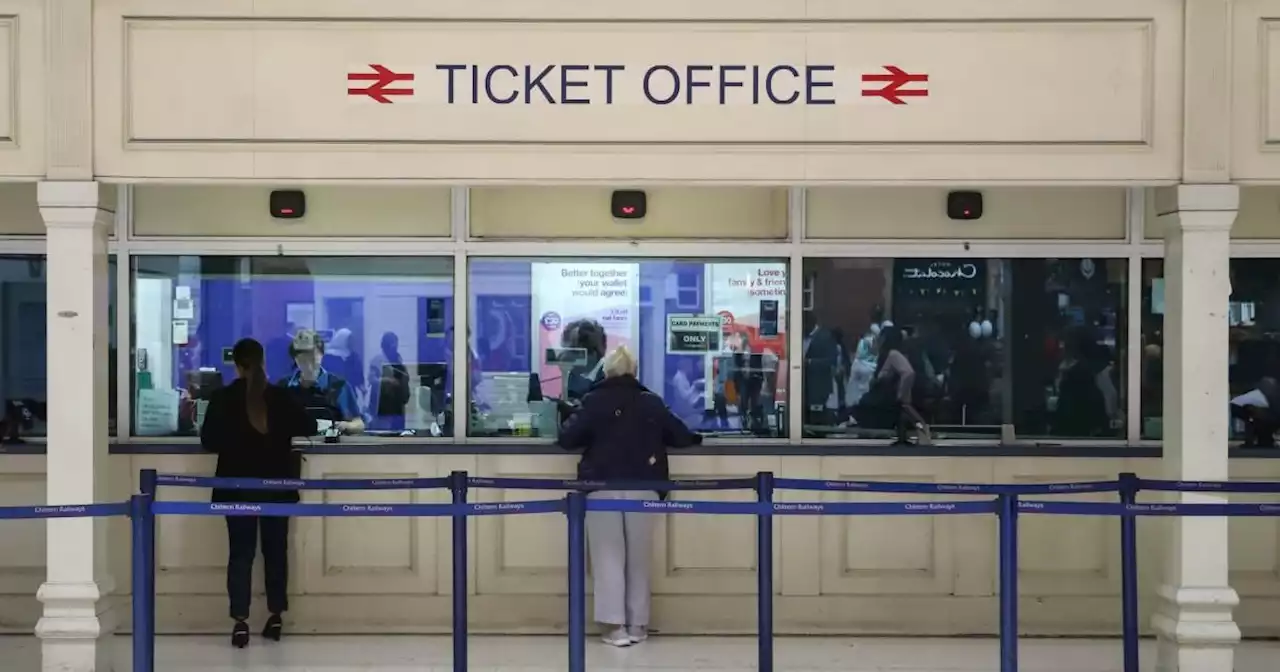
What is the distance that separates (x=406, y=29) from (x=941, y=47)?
8.10ft

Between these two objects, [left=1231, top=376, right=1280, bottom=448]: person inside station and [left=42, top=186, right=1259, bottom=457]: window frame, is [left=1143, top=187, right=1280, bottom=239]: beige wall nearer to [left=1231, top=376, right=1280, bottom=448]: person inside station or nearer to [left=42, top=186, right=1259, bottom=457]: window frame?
[left=42, top=186, right=1259, bottom=457]: window frame

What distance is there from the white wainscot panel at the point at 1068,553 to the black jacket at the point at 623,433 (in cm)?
208

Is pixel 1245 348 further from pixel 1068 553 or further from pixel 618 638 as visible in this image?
pixel 618 638

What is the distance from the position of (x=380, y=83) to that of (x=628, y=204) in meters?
1.98

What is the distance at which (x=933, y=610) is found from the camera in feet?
24.7

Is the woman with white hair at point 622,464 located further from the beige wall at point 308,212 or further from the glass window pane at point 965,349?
the beige wall at point 308,212

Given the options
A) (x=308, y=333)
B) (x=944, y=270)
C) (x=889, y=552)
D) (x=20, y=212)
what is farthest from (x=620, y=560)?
(x=20, y=212)

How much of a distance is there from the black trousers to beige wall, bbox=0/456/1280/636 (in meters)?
0.28

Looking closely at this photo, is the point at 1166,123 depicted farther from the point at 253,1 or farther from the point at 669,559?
the point at 253,1

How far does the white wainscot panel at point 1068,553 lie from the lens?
24.6ft

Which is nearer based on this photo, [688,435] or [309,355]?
[688,435]

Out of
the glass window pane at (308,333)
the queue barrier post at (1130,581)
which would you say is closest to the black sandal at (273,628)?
the glass window pane at (308,333)

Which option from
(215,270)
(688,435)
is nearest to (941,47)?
(688,435)

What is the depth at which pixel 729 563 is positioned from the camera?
7551mm
